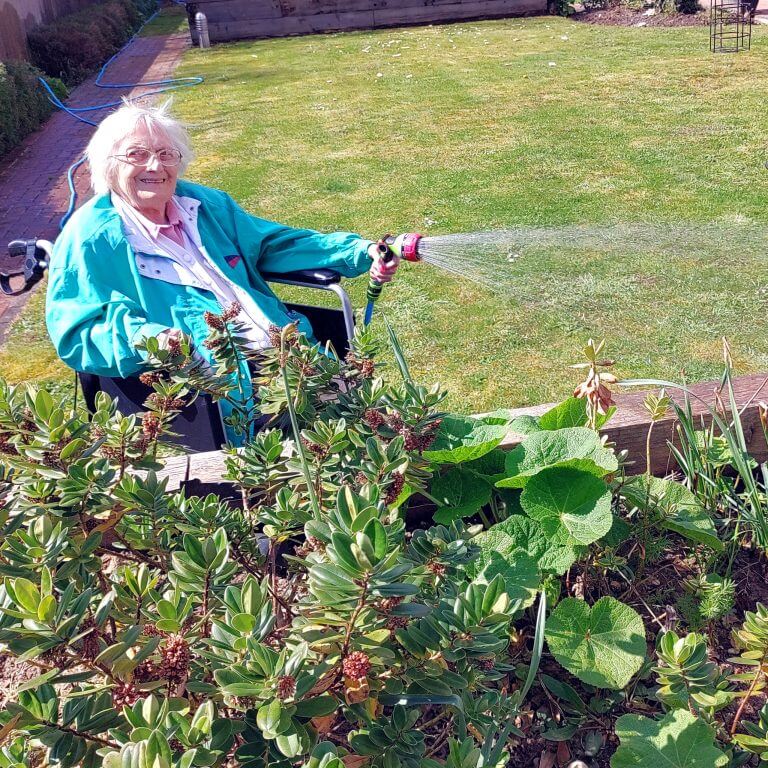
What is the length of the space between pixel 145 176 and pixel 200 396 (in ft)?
3.24

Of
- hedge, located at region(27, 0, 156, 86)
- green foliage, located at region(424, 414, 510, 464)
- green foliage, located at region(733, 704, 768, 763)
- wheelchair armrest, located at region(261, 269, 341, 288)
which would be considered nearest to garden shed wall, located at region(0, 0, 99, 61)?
hedge, located at region(27, 0, 156, 86)

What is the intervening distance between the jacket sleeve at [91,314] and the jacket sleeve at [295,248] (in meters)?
0.56

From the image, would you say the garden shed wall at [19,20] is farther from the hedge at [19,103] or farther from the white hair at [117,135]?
the white hair at [117,135]

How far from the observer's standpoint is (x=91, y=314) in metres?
2.56

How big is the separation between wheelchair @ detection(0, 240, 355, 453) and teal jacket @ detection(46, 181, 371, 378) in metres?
0.08

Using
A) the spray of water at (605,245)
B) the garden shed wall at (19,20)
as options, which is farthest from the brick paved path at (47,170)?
the spray of water at (605,245)

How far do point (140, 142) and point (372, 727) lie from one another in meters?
2.33

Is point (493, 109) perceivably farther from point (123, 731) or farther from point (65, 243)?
point (123, 731)

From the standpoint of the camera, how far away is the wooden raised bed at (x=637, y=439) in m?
2.01

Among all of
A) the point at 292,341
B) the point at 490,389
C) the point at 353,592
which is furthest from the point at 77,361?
the point at 490,389

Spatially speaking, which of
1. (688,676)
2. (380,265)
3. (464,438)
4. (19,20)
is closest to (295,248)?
(380,265)

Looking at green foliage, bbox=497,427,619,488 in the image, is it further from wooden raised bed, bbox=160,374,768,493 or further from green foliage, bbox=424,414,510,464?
wooden raised bed, bbox=160,374,768,493

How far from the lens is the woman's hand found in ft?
9.40

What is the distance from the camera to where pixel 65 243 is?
107 inches
